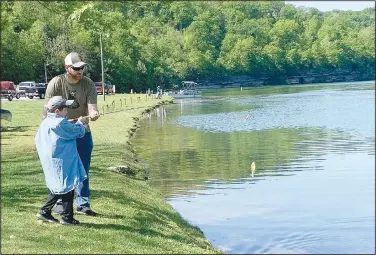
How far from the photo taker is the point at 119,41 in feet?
353

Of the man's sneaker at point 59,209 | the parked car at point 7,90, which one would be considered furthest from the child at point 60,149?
the parked car at point 7,90

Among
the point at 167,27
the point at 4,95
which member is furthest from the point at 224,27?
the point at 4,95

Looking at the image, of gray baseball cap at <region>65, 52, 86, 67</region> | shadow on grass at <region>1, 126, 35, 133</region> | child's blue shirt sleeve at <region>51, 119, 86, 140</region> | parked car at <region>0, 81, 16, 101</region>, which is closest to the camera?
child's blue shirt sleeve at <region>51, 119, 86, 140</region>

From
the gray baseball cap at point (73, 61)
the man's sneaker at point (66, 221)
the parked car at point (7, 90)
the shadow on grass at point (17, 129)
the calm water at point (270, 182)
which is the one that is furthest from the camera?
the parked car at point (7, 90)

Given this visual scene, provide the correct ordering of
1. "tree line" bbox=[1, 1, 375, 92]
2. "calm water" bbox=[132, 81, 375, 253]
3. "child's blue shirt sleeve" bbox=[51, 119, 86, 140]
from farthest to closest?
"tree line" bbox=[1, 1, 375, 92] < "calm water" bbox=[132, 81, 375, 253] < "child's blue shirt sleeve" bbox=[51, 119, 86, 140]

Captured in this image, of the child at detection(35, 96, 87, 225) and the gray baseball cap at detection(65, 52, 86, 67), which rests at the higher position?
the gray baseball cap at detection(65, 52, 86, 67)

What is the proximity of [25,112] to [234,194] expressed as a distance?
2811cm

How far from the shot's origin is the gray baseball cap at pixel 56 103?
9188mm

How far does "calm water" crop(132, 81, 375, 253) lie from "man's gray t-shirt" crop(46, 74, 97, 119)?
3.71m

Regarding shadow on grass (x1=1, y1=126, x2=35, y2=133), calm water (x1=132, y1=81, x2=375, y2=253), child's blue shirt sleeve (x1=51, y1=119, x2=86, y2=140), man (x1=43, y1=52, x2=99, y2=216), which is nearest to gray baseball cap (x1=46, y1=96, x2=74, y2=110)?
child's blue shirt sleeve (x1=51, y1=119, x2=86, y2=140)

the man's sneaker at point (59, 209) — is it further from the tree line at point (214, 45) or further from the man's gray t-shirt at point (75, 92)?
the tree line at point (214, 45)

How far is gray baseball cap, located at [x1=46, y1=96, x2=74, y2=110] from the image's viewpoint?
30.1 feet

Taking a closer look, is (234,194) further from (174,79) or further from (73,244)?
(174,79)

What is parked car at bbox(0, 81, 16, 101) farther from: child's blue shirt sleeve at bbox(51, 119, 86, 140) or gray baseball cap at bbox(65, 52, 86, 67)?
child's blue shirt sleeve at bbox(51, 119, 86, 140)
